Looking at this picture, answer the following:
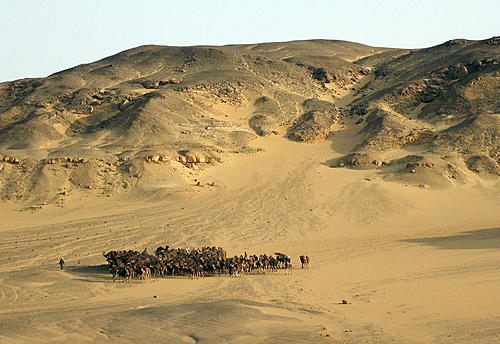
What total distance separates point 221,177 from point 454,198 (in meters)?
11.9

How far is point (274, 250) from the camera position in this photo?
25969 millimetres

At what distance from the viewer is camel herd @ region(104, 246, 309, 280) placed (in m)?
21.7

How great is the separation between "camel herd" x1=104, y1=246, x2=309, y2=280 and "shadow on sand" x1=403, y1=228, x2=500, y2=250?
6242mm

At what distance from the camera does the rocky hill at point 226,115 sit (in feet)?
118

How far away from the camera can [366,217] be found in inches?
1221

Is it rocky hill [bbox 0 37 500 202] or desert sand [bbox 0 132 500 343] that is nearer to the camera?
desert sand [bbox 0 132 500 343]

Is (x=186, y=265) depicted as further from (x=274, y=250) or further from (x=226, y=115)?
(x=226, y=115)

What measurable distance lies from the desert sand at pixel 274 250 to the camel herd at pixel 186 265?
40 centimetres

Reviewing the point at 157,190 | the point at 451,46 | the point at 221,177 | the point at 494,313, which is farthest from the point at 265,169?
the point at 451,46

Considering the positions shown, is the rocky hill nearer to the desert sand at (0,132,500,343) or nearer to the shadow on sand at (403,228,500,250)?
the desert sand at (0,132,500,343)

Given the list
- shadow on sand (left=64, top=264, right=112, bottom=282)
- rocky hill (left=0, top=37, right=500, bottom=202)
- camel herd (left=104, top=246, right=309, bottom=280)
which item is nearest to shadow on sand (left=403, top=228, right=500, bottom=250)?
camel herd (left=104, top=246, right=309, bottom=280)

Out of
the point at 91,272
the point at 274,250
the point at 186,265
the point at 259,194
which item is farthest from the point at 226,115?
the point at 186,265

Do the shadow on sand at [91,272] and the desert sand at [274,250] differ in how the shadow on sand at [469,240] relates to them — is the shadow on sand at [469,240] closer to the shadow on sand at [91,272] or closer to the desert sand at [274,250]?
the desert sand at [274,250]

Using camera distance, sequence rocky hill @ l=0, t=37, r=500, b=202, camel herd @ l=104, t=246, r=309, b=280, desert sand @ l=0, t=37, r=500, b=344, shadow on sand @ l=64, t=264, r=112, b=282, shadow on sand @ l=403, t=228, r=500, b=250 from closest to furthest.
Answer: desert sand @ l=0, t=37, r=500, b=344 → camel herd @ l=104, t=246, r=309, b=280 → shadow on sand @ l=64, t=264, r=112, b=282 → shadow on sand @ l=403, t=228, r=500, b=250 → rocky hill @ l=0, t=37, r=500, b=202
